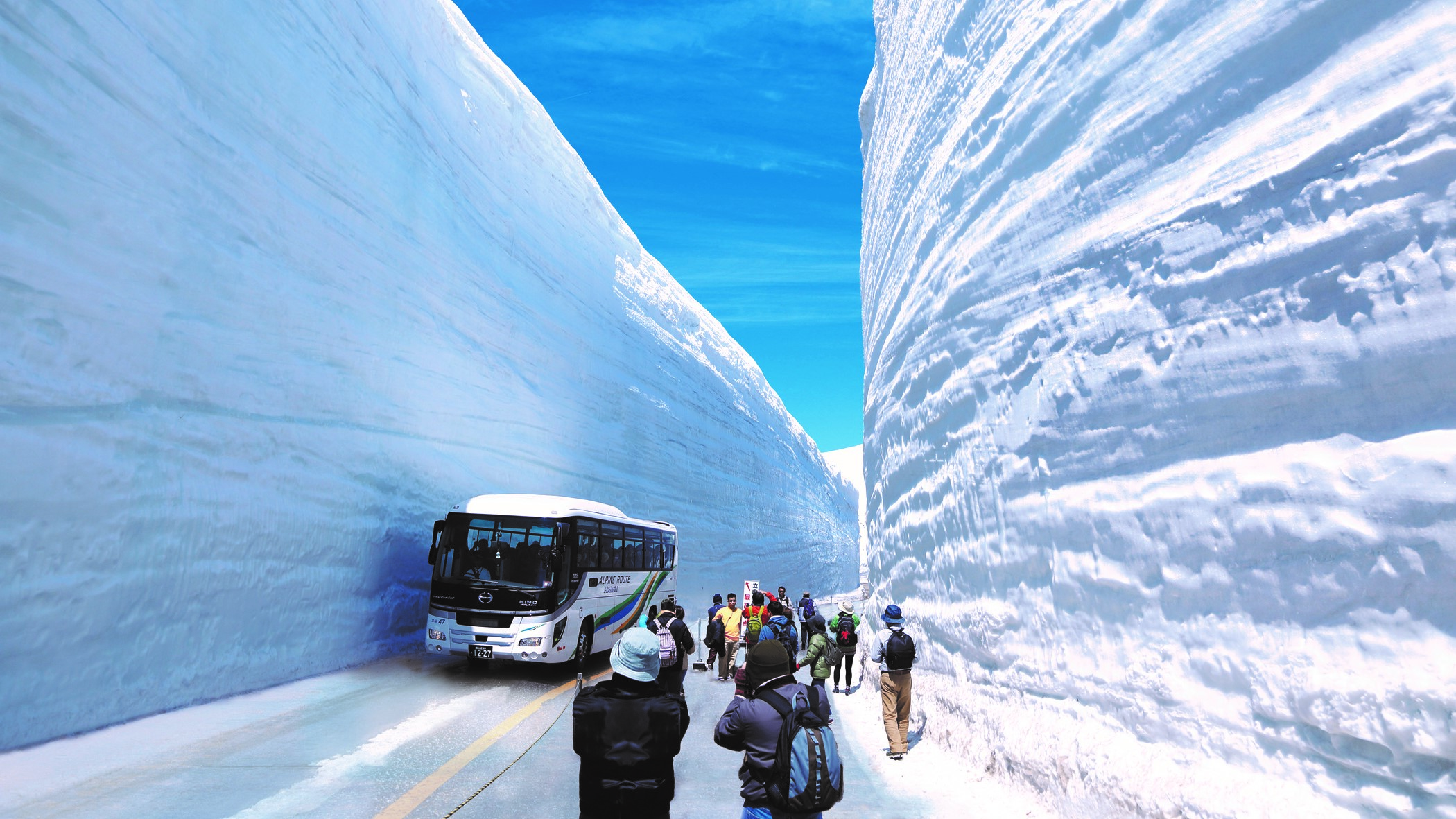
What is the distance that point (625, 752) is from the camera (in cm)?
301

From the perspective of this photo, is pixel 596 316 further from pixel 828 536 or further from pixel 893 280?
pixel 828 536

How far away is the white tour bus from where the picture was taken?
10.2 metres

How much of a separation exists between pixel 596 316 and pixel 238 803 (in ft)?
65.7

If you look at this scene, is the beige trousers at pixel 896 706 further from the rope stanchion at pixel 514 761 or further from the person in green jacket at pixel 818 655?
the rope stanchion at pixel 514 761

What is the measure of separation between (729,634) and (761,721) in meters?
7.84

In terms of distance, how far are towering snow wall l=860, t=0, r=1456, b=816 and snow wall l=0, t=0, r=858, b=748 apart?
7182 mm

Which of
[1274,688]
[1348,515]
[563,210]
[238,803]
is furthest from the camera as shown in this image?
[563,210]

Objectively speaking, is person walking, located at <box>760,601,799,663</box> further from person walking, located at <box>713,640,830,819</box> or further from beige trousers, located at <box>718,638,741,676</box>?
person walking, located at <box>713,640,830,819</box>

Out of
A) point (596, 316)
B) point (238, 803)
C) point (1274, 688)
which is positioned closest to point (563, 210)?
point (596, 316)

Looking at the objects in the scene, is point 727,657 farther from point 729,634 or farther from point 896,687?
point 896,687

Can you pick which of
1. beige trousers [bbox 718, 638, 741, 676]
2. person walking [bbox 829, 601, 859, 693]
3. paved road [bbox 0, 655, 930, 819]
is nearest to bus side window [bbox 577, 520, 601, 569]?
beige trousers [bbox 718, 638, 741, 676]

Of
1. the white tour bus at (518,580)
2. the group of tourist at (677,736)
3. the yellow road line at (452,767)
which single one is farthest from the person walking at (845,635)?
the group of tourist at (677,736)

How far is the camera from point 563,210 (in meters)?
22.7

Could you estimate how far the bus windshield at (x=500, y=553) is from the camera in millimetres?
10531
